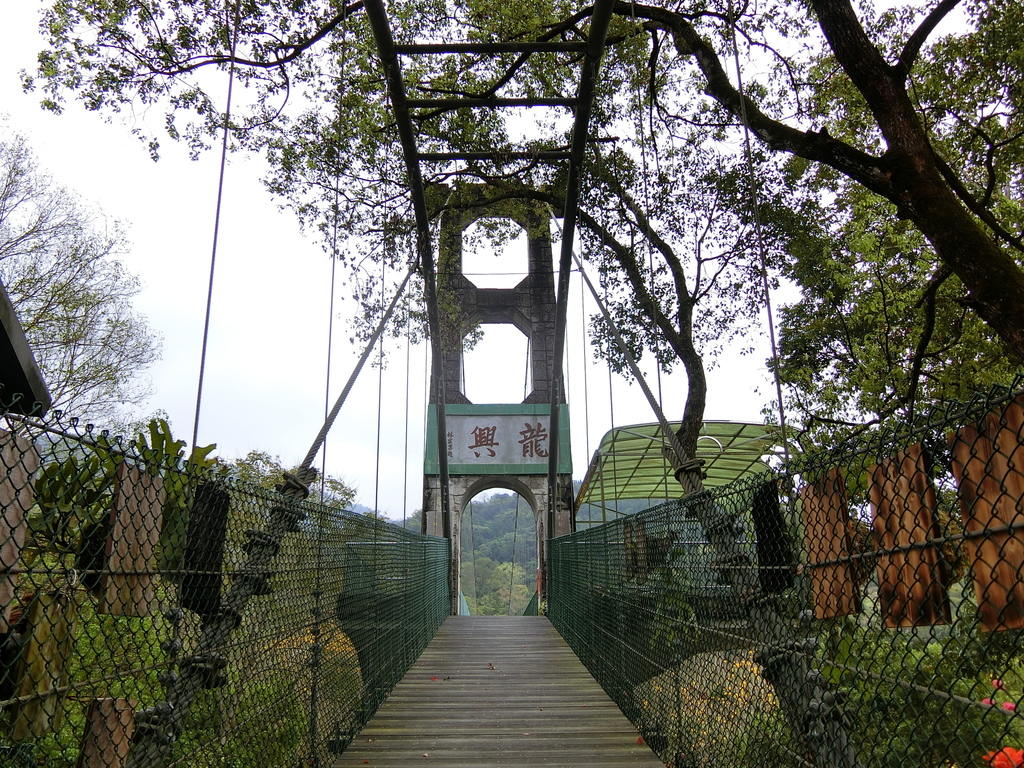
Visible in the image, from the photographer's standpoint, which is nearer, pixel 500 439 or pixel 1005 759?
pixel 1005 759

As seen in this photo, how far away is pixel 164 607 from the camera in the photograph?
5.78 feet

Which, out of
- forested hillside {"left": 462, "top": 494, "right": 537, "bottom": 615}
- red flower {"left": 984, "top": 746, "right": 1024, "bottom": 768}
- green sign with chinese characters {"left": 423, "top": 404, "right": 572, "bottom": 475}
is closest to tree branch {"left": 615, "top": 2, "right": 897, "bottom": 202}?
red flower {"left": 984, "top": 746, "right": 1024, "bottom": 768}

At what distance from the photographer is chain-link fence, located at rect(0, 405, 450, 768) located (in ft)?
4.25

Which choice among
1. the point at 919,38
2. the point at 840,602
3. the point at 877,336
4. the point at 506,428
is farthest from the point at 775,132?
the point at 506,428

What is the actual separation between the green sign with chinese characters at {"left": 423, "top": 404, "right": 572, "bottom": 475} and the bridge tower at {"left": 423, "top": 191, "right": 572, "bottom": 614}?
0.02 metres

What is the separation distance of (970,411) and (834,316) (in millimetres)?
7198

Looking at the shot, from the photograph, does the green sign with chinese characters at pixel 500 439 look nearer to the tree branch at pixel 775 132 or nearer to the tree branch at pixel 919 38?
the tree branch at pixel 775 132

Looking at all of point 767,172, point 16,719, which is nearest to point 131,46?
point 767,172

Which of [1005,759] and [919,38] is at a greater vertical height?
[919,38]

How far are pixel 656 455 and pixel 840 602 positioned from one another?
796 centimetres

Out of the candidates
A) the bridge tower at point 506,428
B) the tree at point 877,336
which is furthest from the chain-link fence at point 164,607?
the bridge tower at point 506,428

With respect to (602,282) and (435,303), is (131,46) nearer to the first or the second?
(435,303)

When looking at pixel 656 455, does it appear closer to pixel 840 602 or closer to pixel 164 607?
pixel 840 602

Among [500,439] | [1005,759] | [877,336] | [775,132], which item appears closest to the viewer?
[1005,759]
